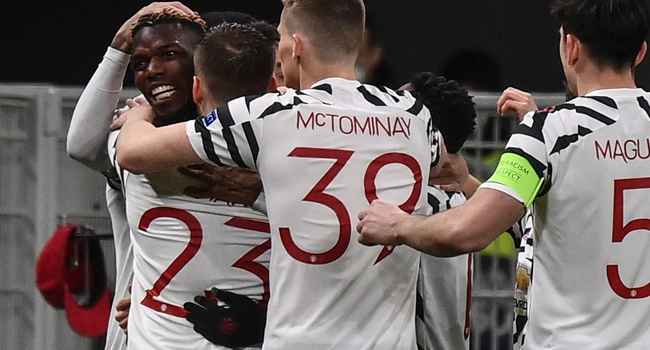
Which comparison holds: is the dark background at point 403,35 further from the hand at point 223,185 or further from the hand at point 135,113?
the hand at point 223,185

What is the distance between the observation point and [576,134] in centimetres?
241

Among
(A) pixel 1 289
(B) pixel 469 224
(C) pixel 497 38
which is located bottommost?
(A) pixel 1 289

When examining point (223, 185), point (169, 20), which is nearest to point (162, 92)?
point (169, 20)

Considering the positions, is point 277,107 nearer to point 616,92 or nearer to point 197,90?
point 197,90

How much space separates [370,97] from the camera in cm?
258

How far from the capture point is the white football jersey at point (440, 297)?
3.04 meters

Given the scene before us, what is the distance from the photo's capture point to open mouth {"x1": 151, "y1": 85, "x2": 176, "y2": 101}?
280 cm

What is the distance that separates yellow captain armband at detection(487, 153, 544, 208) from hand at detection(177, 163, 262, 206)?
62cm

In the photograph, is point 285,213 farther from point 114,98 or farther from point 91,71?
point 91,71

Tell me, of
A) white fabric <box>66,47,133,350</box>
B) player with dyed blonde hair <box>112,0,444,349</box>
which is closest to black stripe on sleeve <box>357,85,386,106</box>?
player with dyed blonde hair <box>112,0,444,349</box>

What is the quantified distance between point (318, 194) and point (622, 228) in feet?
2.14

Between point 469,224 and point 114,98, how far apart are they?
106cm

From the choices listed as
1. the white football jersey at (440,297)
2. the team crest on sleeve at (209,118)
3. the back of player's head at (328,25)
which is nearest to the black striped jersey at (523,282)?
the white football jersey at (440,297)

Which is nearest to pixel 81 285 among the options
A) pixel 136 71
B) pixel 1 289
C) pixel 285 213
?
pixel 1 289
